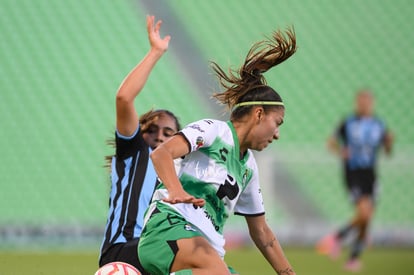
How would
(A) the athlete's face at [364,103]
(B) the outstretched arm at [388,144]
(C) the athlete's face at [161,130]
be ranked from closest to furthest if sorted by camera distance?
(C) the athlete's face at [161,130], (B) the outstretched arm at [388,144], (A) the athlete's face at [364,103]

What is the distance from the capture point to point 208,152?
14.8 feet

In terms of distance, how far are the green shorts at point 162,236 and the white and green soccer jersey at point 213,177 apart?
6cm

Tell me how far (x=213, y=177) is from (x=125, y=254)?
89 centimetres

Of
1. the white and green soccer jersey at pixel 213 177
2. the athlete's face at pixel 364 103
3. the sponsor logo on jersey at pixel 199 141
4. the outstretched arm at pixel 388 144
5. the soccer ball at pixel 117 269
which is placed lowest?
the outstretched arm at pixel 388 144

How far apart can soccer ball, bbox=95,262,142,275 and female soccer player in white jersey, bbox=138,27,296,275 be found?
0.34 meters

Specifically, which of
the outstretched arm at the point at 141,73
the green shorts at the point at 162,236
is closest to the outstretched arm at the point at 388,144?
the outstretched arm at the point at 141,73

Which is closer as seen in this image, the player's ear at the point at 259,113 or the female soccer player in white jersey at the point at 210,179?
the female soccer player in white jersey at the point at 210,179

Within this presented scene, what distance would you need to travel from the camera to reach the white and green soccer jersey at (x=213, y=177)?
14.6ft

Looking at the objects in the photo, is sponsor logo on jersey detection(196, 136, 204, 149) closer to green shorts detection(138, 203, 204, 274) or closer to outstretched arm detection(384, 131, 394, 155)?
green shorts detection(138, 203, 204, 274)

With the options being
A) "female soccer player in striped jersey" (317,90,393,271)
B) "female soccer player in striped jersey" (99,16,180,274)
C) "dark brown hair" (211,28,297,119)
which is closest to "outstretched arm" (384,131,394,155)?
"female soccer player in striped jersey" (317,90,393,271)

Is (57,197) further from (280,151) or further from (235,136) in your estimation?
(235,136)

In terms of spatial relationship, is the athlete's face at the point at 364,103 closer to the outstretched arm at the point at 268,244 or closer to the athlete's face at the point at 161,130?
the athlete's face at the point at 161,130

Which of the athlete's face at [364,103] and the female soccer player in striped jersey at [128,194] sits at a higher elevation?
the female soccer player in striped jersey at [128,194]

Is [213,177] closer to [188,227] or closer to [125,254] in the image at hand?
[188,227]
